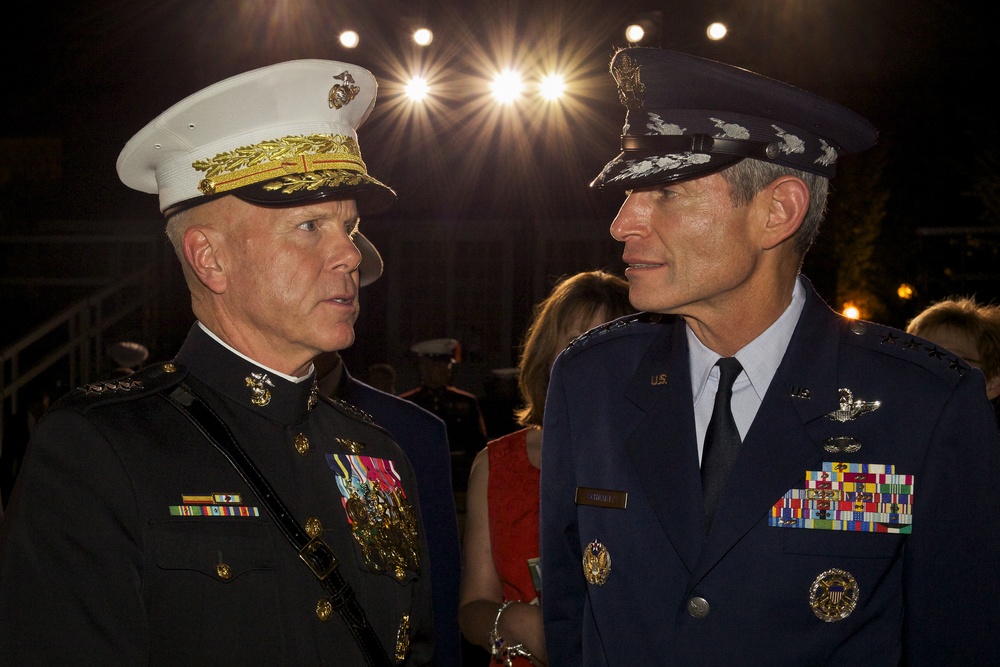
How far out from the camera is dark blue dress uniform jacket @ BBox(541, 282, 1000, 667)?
1.72 m

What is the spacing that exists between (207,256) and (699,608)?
1.15 meters

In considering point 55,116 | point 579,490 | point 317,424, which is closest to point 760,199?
point 579,490

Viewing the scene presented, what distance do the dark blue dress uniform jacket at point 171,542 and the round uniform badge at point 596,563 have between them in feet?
1.20

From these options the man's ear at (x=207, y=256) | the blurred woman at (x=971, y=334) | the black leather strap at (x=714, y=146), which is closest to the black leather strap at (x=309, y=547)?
the man's ear at (x=207, y=256)

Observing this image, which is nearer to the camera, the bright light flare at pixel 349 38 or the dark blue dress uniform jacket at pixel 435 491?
the dark blue dress uniform jacket at pixel 435 491

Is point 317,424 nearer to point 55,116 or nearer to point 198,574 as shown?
point 198,574

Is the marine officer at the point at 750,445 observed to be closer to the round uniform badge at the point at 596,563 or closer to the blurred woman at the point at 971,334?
the round uniform badge at the point at 596,563

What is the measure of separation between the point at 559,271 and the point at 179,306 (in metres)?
5.42

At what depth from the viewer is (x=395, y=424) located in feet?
9.05

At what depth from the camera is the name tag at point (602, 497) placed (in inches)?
76.7

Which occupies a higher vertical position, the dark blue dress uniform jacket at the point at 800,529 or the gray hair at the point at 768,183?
the gray hair at the point at 768,183

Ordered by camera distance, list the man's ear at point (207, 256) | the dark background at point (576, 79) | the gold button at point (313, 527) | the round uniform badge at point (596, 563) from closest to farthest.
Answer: the gold button at point (313, 527) → the man's ear at point (207, 256) → the round uniform badge at point (596, 563) → the dark background at point (576, 79)

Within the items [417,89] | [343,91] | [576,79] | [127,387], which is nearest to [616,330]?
[343,91]

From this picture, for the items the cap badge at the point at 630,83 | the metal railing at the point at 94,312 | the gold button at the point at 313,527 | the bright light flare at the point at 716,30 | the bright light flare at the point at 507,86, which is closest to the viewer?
the gold button at the point at 313,527
